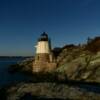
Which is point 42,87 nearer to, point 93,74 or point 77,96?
point 77,96

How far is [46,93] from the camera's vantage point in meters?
31.0

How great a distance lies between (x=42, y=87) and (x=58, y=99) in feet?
14.3

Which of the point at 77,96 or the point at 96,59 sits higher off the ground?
the point at 96,59

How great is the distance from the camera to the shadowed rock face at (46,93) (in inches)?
1174

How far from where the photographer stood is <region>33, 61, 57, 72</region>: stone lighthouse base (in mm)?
68312

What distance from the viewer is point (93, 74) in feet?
173

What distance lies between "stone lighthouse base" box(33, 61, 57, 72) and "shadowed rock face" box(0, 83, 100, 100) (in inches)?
1323

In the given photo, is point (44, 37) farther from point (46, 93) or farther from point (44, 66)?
point (46, 93)

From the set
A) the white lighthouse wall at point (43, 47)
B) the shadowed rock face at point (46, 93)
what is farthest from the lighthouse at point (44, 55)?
the shadowed rock face at point (46, 93)

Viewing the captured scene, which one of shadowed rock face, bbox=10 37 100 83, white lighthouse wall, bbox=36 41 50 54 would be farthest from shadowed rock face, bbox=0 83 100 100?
white lighthouse wall, bbox=36 41 50 54

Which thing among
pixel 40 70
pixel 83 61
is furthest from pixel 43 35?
pixel 83 61

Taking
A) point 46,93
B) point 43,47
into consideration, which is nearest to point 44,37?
point 43,47

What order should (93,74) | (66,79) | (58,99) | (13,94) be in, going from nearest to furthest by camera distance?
(58,99)
(13,94)
(93,74)
(66,79)

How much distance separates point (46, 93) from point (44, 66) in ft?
130
